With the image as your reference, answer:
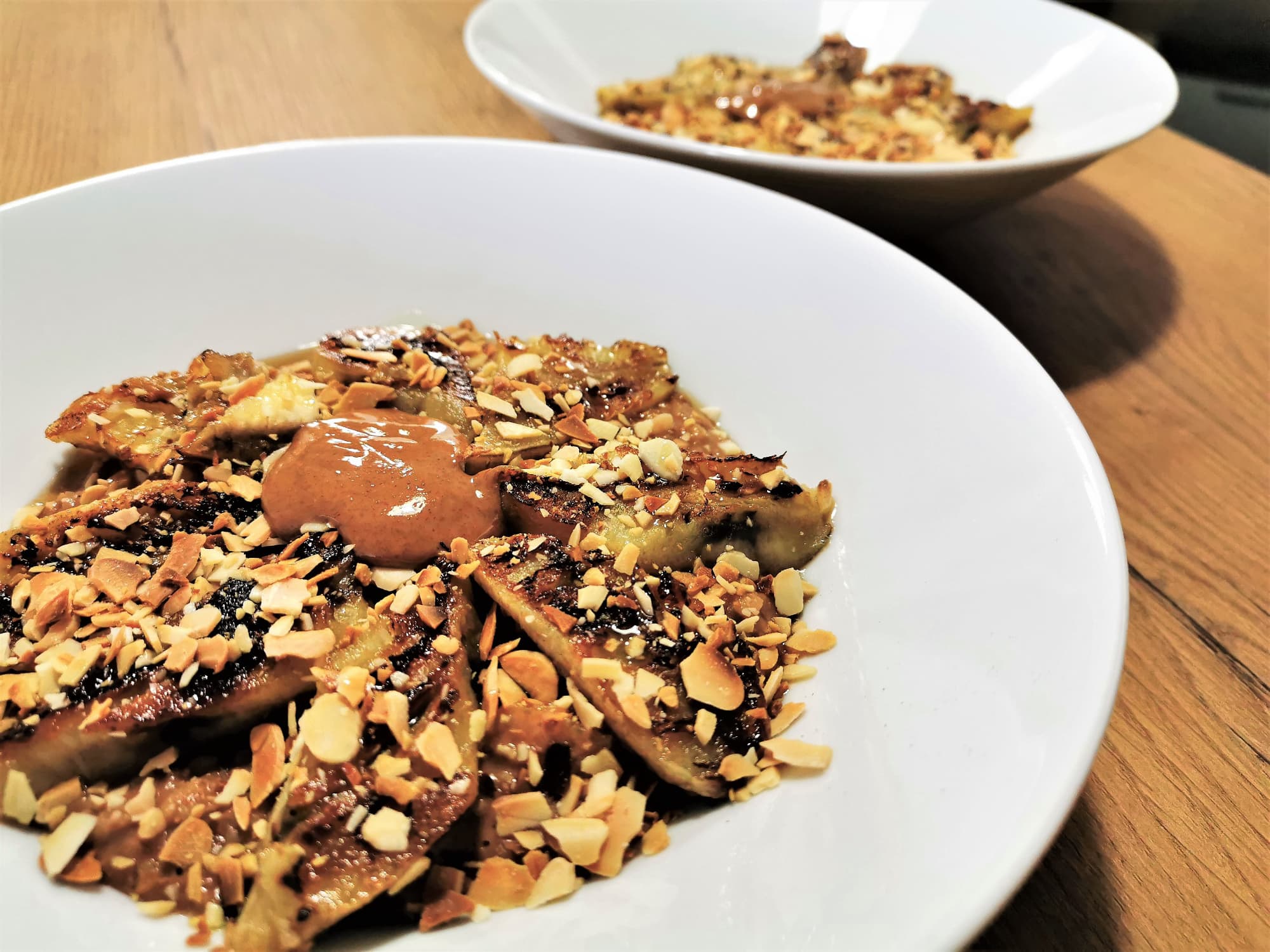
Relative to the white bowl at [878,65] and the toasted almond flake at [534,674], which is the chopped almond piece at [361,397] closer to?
the toasted almond flake at [534,674]

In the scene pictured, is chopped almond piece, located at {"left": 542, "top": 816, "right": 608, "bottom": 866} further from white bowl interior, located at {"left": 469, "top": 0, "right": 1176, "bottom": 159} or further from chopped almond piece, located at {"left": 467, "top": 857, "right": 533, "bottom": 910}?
white bowl interior, located at {"left": 469, "top": 0, "right": 1176, "bottom": 159}

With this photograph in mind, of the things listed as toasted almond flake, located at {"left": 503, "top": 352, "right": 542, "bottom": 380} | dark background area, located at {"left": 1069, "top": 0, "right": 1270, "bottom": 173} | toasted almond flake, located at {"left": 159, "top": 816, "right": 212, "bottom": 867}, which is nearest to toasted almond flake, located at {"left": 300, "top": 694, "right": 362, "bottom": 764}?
toasted almond flake, located at {"left": 159, "top": 816, "right": 212, "bottom": 867}

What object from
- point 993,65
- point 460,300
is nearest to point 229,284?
point 460,300

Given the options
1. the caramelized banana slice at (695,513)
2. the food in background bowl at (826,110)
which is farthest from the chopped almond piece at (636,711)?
the food in background bowl at (826,110)

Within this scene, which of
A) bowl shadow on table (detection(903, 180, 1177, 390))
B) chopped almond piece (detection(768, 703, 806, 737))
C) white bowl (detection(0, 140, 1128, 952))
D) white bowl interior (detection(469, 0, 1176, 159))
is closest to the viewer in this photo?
white bowl (detection(0, 140, 1128, 952))

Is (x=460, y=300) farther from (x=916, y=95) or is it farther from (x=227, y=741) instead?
(x=916, y=95)

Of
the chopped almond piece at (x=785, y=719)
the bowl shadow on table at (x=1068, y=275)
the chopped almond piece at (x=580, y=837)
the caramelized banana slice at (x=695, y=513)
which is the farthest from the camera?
the bowl shadow on table at (x=1068, y=275)

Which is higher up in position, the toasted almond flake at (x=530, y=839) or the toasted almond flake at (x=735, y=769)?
the toasted almond flake at (x=735, y=769)
